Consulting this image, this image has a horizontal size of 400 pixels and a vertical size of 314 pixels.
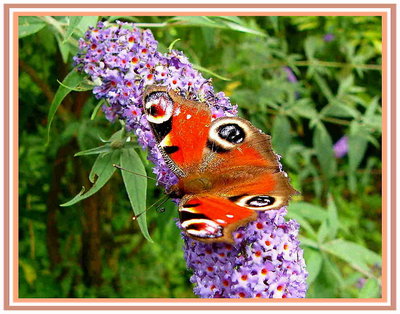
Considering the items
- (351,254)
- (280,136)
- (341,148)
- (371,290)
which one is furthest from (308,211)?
(341,148)

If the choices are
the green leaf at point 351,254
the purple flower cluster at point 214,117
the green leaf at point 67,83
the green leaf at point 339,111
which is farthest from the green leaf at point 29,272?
the green leaf at point 339,111

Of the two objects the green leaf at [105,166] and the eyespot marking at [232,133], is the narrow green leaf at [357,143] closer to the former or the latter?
the eyespot marking at [232,133]

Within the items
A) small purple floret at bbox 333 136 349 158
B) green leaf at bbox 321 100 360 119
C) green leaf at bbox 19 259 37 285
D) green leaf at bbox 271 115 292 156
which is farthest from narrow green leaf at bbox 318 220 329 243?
small purple floret at bbox 333 136 349 158

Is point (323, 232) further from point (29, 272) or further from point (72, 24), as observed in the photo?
point (29, 272)

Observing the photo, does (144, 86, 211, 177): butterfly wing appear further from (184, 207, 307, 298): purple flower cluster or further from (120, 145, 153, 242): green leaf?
(184, 207, 307, 298): purple flower cluster
